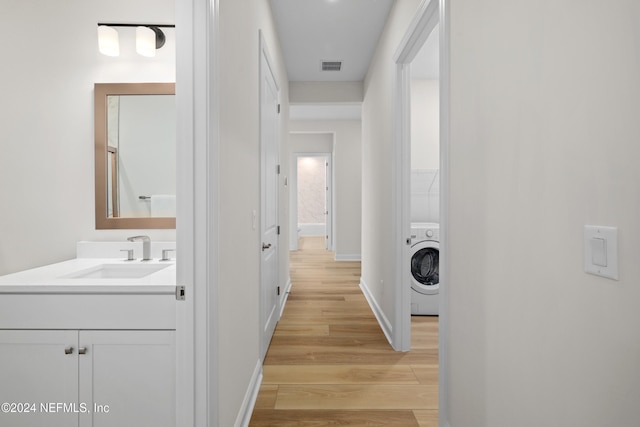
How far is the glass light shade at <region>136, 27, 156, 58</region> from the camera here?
1.98 metres

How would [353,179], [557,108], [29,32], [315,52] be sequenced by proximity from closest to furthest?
[557,108] → [29,32] → [315,52] → [353,179]

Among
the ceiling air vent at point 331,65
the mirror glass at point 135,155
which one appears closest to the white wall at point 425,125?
the ceiling air vent at point 331,65

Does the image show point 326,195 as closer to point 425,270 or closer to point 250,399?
Result: point 425,270

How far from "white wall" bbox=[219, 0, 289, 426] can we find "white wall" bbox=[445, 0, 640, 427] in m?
1.02

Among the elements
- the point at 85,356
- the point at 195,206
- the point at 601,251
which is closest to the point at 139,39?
the point at 195,206

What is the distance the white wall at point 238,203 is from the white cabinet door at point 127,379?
0.21 metres

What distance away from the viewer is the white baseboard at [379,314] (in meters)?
2.88

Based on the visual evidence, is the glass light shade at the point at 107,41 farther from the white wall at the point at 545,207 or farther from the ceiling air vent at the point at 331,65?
the ceiling air vent at the point at 331,65

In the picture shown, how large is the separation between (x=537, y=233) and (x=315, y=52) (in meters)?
3.39

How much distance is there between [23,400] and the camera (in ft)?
4.34

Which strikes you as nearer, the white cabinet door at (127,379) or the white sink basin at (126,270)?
the white cabinet door at (127,379)

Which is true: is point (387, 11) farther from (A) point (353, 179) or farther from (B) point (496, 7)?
(A) point (353, 179)

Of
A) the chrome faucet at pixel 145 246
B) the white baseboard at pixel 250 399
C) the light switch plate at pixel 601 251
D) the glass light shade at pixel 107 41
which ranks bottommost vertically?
the white baseboard at pixel 250 399

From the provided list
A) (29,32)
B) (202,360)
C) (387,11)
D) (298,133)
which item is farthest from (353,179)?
(202,360)
